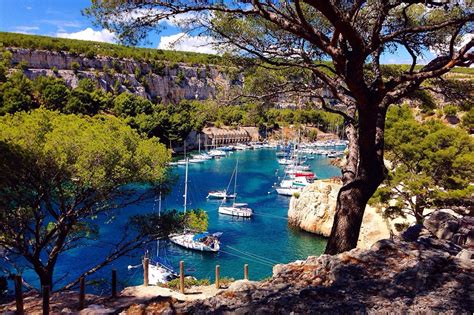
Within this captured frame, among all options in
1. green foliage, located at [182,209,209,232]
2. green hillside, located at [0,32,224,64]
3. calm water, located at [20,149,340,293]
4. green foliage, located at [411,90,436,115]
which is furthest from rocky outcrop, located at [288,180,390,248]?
green hillside, located at [0,32,224,64]

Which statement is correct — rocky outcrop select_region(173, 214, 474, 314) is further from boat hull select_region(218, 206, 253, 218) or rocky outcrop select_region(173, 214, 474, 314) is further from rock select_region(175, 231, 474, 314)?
boat hull select_region(218, 206, 253, 218)

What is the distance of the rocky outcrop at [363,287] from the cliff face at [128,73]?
1746 inches

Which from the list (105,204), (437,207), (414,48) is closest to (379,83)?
(414,48)

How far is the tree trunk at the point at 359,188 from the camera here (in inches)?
194

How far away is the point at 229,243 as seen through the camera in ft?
73.4

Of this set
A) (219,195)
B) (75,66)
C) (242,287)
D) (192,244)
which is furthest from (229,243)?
(75,66)

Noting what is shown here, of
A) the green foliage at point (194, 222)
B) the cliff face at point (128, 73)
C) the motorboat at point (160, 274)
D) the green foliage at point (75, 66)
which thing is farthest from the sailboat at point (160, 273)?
the green foliage at point (75, 66)

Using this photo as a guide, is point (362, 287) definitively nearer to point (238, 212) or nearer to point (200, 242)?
point (200, 242)

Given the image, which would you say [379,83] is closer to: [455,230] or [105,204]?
[455,230]

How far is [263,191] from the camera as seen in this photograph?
35.6m

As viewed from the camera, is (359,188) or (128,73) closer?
(359,188)

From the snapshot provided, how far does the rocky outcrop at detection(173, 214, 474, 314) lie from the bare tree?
677mm

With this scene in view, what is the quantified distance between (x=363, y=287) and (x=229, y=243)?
61.9 feet

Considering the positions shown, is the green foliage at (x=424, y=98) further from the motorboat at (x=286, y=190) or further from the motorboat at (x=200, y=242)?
the motorboat at (x=286, y=190)
